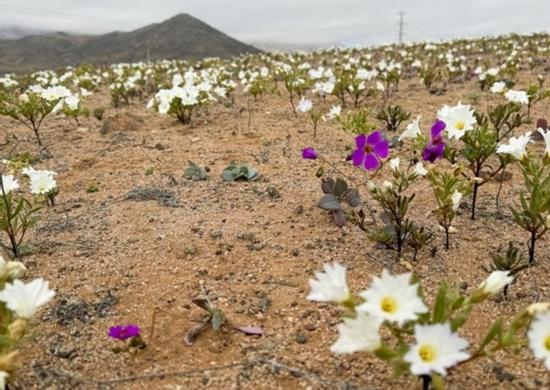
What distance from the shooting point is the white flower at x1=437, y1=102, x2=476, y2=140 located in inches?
110

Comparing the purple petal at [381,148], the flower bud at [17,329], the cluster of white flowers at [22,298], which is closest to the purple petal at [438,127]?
the purple petal at [381,148]

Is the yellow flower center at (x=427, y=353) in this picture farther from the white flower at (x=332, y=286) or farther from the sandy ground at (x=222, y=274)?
the sandy ground at (x=222, y=274)

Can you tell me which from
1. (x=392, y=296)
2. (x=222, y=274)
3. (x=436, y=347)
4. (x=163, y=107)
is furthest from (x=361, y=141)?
(x=163, y=107)

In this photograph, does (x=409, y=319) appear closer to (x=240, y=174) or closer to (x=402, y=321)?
(x=402, y=321)

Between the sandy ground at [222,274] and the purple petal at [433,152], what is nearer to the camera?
the sandy ground at [222,274]

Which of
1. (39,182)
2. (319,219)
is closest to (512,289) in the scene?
(319,219)

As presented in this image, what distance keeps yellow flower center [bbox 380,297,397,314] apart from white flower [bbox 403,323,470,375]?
3.6 inches

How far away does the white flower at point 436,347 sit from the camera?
4.68 ft

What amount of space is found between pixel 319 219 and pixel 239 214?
0.53 meters

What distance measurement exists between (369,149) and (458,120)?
481 mm

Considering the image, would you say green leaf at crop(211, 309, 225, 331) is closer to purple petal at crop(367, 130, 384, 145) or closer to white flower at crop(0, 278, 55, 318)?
white flower at crop(0, 278, 55, 318)

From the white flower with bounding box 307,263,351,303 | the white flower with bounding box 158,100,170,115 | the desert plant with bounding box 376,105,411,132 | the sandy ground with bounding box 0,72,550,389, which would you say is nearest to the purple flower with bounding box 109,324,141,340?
the sandy ground with bounding box 0,72,550,389

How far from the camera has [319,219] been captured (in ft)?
10.9

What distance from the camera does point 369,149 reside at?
290cm
